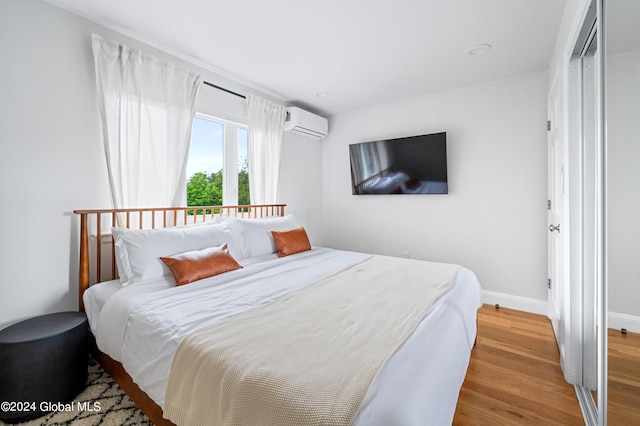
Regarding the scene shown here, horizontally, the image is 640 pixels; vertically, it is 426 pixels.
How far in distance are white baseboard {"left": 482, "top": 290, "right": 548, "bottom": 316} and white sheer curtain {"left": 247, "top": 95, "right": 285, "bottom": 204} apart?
2.81 m

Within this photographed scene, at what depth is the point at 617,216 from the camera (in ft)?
3.65

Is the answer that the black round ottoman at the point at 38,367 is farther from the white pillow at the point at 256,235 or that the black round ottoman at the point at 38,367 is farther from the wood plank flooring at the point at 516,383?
the wood plank flooring at the point at 516,383

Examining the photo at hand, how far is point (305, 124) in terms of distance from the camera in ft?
12.9

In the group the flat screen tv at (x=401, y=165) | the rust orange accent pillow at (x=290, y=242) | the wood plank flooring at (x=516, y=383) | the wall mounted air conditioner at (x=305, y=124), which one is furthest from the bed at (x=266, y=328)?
the wall mounted air conditioner at (x=305, y=124)

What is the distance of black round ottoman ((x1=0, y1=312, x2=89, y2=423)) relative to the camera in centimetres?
148

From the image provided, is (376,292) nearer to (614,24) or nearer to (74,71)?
(614,24)

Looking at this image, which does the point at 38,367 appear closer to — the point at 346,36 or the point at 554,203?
the point at 346,36

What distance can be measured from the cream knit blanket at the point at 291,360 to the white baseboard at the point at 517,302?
2037 millimetres

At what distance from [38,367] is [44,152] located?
1.36 meters

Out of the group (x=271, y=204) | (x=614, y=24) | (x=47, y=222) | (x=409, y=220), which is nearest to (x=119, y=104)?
(x=47, y=222)

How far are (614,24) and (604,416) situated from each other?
5.26 ft

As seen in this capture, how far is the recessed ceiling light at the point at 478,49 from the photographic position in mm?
2510

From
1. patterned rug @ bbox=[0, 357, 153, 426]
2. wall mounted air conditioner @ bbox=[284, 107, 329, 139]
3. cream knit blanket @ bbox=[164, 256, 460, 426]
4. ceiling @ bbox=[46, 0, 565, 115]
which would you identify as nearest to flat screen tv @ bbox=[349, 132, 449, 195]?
wall mounted air conditioner @ bbox=[284, 107, 329, 139]

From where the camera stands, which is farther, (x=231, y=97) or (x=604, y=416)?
(x=231, y=97)
